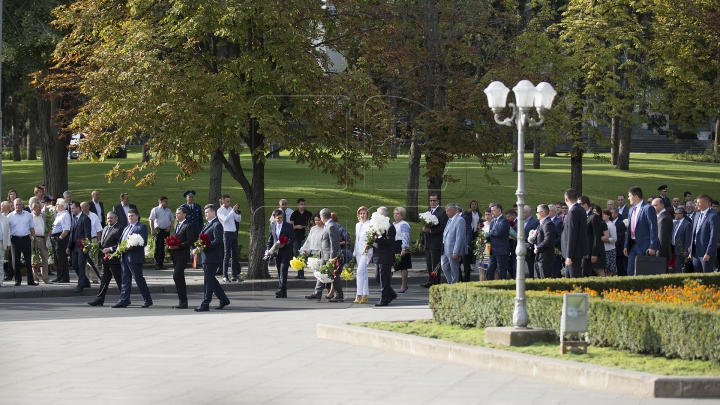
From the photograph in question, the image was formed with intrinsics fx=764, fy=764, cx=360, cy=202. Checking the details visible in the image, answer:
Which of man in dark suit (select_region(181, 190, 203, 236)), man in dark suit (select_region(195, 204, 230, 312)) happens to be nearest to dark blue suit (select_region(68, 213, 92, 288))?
man in dark suit (select_region(181, 190, 203, 236))

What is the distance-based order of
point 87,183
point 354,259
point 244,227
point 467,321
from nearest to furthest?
point 467,321 → point 354,259 → point 244,227 → point 87,183

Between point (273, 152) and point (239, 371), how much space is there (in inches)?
412

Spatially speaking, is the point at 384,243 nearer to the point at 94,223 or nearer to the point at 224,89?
the point at 224,89

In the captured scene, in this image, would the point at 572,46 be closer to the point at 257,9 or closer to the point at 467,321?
the point at 257,9

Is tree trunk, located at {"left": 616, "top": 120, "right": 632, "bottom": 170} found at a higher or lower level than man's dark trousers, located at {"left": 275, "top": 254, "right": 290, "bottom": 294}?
higher

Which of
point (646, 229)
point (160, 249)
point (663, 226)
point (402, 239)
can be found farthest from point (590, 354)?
point (160, 249)

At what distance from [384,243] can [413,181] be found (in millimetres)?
10293

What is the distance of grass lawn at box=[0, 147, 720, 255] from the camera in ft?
72.3

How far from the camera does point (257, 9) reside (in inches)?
665

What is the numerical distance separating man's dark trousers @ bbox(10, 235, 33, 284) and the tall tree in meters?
2.55

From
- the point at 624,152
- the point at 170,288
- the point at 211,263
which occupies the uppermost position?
the point at 624,152

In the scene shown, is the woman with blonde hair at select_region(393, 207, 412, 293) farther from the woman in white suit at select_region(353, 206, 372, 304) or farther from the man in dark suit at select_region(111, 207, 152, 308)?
the man in dark suit at select_region(111, 207, 152, 308)

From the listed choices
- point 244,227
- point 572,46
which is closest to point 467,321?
point 244,227

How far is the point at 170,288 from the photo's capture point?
54.7ft
